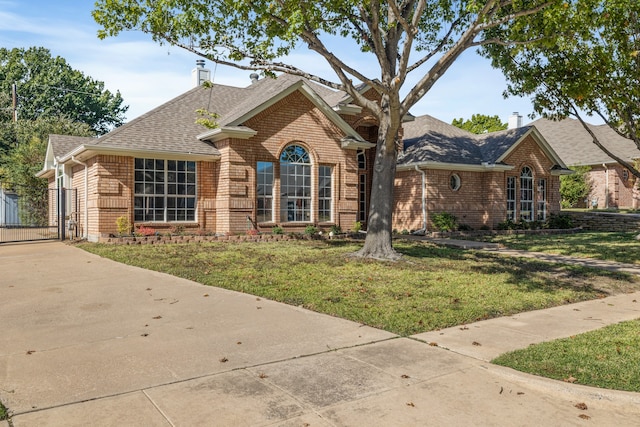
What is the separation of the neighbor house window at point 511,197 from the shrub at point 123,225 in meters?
17.5

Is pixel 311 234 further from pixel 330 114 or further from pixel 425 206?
pixel 425 206

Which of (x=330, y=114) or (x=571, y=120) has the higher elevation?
(x=571, y=120)

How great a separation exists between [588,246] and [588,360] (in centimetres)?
1363

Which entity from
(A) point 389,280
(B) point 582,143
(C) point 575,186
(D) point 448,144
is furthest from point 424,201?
(B) point 582,143

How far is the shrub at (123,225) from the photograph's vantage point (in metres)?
15.7

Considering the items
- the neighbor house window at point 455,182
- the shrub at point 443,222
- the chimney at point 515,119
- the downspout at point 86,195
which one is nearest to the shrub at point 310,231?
the shrub at point 443,222

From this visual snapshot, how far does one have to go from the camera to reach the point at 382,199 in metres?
12.9

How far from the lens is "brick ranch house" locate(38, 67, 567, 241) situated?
643 inches

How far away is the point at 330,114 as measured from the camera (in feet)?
61.4

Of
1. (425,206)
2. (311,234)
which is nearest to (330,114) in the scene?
(311,234)

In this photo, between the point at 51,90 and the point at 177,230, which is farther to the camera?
the point at 51,90

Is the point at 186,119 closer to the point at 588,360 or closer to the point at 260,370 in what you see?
the point at 260,370

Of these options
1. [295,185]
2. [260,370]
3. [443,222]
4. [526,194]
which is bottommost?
[260,370]

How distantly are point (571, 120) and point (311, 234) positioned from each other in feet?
105
